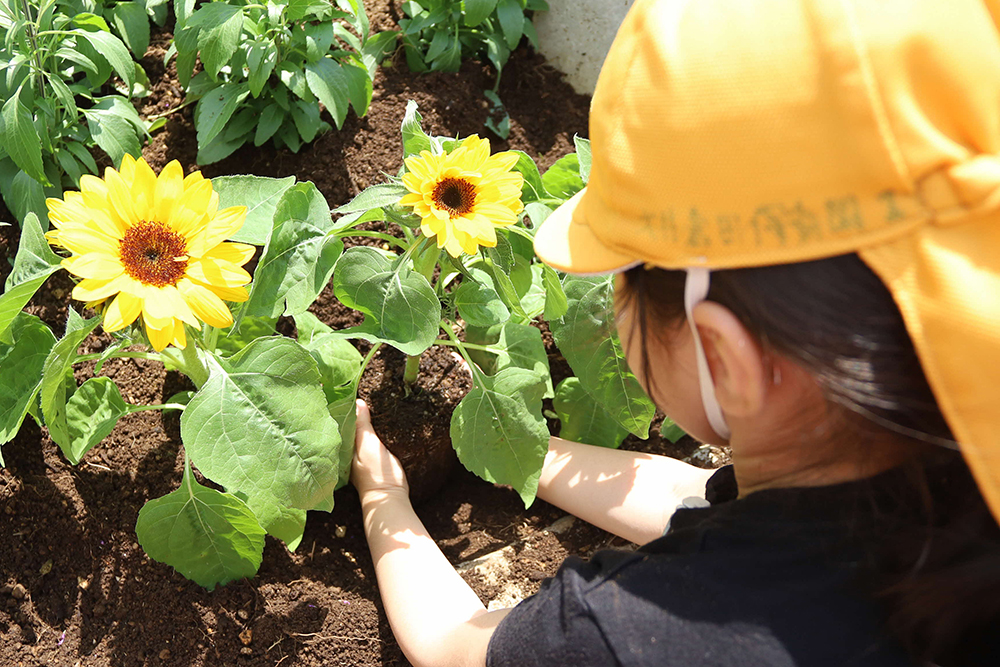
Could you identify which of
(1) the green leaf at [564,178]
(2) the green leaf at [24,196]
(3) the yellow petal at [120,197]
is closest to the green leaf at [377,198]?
(3) the yellow petal at [120,197]

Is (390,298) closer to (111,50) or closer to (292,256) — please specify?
(292,256)

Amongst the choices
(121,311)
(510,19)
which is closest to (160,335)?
(121,311)

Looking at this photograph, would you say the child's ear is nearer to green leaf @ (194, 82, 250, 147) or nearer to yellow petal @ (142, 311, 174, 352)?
yellow petal @ (142, 311, 174, 352)

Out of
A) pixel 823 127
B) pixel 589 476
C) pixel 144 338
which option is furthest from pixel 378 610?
pixel 823 127

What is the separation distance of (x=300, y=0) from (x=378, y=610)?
107 centimetres

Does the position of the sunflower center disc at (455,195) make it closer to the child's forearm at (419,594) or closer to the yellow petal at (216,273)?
the yellow petal at (216,273)

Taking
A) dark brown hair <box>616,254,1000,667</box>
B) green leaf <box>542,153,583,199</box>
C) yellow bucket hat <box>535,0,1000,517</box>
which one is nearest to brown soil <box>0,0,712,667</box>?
green leaf <box>542,153,583,199</box>

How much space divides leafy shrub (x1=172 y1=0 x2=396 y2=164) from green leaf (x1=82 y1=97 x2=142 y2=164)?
0.41ft

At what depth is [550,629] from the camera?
0.78 metres

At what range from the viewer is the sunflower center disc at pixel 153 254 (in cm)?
97

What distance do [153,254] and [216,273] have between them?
75 millimetres

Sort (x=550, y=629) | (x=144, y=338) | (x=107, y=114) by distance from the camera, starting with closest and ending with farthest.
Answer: (x=550, y=629) → (x=144, y=338) → (x=107, y=114)

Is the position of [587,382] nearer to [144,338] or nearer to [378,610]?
[378,610]

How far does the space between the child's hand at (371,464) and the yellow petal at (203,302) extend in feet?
1.55
